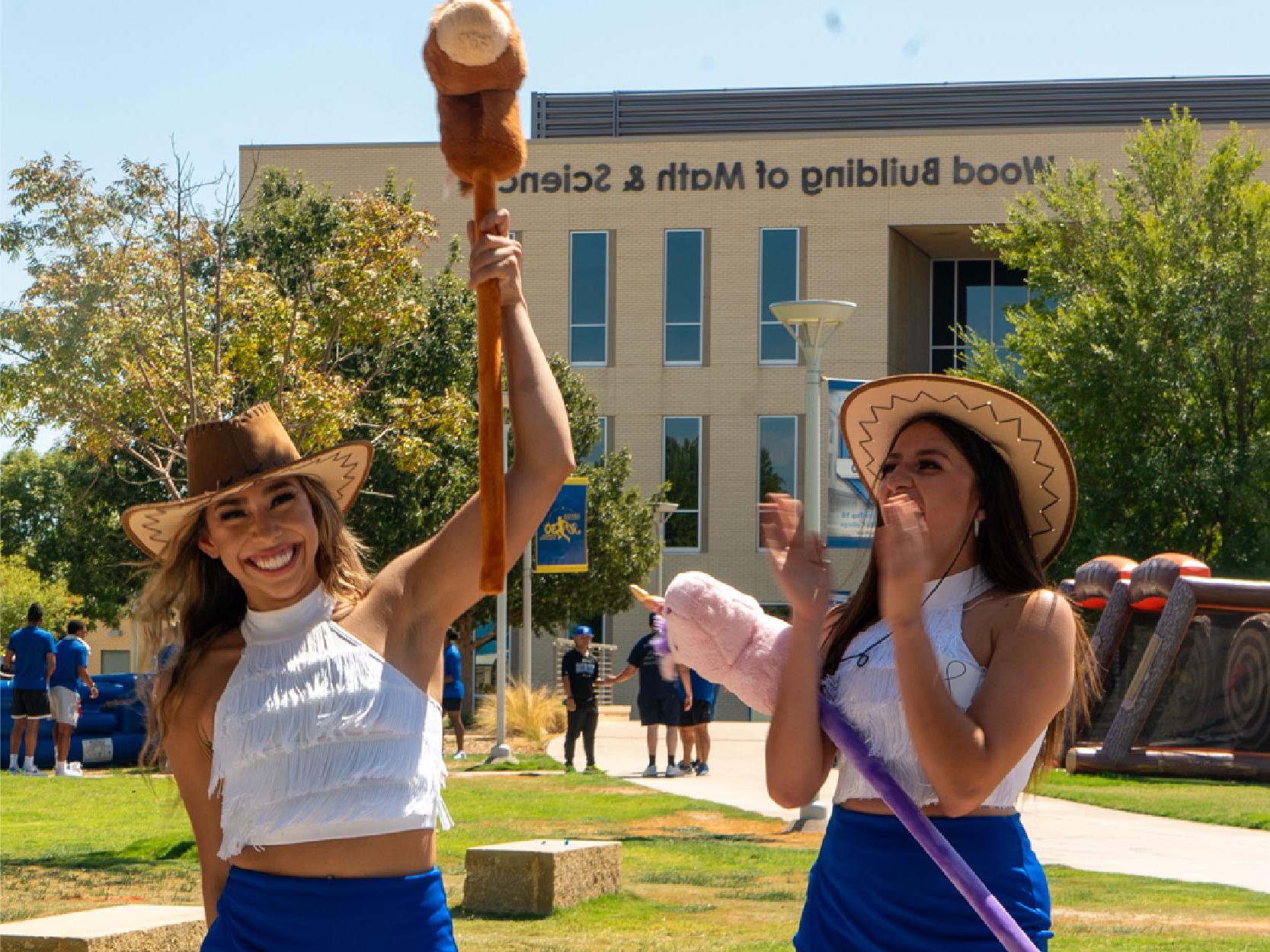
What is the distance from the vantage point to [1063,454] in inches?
122

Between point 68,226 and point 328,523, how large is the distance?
390 inches

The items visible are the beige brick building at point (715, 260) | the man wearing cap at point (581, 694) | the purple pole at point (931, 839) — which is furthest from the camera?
the beige brick building at point (715, 260)

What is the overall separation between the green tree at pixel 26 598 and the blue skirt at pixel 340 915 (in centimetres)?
5876

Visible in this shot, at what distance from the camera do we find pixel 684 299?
1689 inches

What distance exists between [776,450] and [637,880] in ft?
107

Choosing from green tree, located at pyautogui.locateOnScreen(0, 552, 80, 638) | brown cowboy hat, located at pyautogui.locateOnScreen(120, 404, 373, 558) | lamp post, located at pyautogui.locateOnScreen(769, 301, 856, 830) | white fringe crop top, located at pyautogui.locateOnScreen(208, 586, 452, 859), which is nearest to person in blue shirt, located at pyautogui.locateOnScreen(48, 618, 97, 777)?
lamp post, located at pyautogui.locateOnScreen(769, 301, 856, 830)

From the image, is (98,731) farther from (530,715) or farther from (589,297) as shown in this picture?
(589,297)

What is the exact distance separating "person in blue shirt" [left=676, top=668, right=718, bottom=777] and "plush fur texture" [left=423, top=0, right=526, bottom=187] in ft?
52.7

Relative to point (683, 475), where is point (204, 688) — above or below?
below

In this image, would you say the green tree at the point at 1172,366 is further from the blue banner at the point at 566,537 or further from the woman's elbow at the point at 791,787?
the woman's elbow at the point at 791,787

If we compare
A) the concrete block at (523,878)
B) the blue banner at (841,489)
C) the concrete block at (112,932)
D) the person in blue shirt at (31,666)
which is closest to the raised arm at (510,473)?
the concrete block at (112,932)

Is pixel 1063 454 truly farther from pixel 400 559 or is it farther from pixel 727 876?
pixel 727 876

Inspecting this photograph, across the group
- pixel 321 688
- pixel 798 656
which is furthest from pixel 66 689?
pixel 798 656

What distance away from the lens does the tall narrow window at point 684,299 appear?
4281 centimetres
